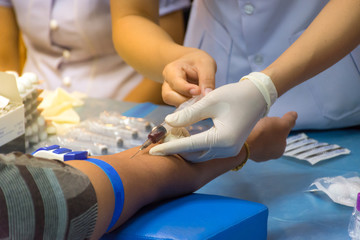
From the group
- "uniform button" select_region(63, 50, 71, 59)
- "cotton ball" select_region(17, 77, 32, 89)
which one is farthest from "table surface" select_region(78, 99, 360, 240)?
"uniform button" select_region(63, 50, 71, 59)

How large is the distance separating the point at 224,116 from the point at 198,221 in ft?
0.80

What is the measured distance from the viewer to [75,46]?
217cm

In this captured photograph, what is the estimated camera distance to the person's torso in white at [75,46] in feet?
6.83

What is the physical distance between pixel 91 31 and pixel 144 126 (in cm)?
85

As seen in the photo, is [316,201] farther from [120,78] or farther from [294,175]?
[120,78]

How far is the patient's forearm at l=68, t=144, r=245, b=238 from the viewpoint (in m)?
0.82

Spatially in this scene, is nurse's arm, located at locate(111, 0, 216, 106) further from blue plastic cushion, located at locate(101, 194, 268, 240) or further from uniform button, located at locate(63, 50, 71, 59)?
uniform button, located at locate(63, 50, 71, 59)

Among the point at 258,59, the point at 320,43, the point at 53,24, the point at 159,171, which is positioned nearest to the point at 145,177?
the point at 159,171

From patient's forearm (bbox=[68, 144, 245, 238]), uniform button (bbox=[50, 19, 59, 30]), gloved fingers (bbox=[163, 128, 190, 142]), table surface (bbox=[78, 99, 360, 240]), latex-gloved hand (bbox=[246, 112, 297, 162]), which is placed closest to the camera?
patient's forearm (bbox=[68, 144, 245, 238])

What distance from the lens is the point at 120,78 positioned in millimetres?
2250

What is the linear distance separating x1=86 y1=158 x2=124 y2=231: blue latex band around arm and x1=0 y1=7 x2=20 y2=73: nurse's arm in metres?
1.48

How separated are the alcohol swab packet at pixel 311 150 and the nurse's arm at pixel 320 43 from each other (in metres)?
0.24

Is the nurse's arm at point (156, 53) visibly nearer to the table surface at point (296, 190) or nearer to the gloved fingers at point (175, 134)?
the gloved fingers at point (175, 134)

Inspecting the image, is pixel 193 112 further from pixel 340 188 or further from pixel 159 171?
pixel 340 188
